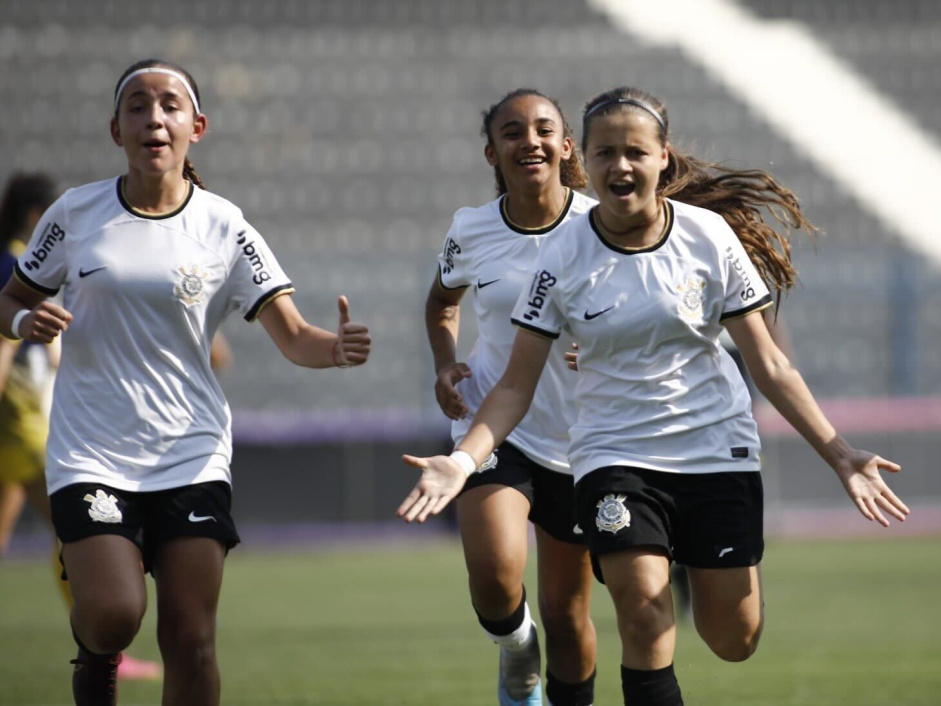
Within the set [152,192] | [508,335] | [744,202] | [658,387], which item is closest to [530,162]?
[508,335]

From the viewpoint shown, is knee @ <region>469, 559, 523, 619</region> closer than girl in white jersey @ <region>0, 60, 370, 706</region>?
No

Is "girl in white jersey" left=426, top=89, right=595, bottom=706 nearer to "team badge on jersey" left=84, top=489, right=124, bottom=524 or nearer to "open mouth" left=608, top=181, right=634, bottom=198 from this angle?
"open mouth" left=608, top=181, right=634, bottom=198

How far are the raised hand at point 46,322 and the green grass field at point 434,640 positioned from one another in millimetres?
2620

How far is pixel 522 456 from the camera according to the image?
18.5 feet

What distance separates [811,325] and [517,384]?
14204 mm

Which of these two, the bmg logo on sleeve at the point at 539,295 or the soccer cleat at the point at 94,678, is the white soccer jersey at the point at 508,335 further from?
the soccer cleat at the point at 94,678

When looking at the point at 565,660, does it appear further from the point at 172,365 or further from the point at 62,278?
the point at 62,278

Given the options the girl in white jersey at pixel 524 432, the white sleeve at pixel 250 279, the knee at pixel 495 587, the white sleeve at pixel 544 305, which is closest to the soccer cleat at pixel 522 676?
the girl in white jersey at pixel 524 432

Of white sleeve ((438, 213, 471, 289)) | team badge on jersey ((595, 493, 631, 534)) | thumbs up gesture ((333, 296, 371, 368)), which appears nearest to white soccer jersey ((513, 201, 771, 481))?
team badge on jersey ((595, 493, 631, 534))

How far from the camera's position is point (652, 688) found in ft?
14.3

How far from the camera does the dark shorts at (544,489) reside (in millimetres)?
5594

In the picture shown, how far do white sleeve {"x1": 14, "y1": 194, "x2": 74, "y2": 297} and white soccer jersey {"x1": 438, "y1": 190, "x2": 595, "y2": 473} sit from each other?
5.10 feet

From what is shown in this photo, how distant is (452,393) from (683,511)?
1202mm

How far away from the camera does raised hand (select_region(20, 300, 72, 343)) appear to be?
4.54 meters
